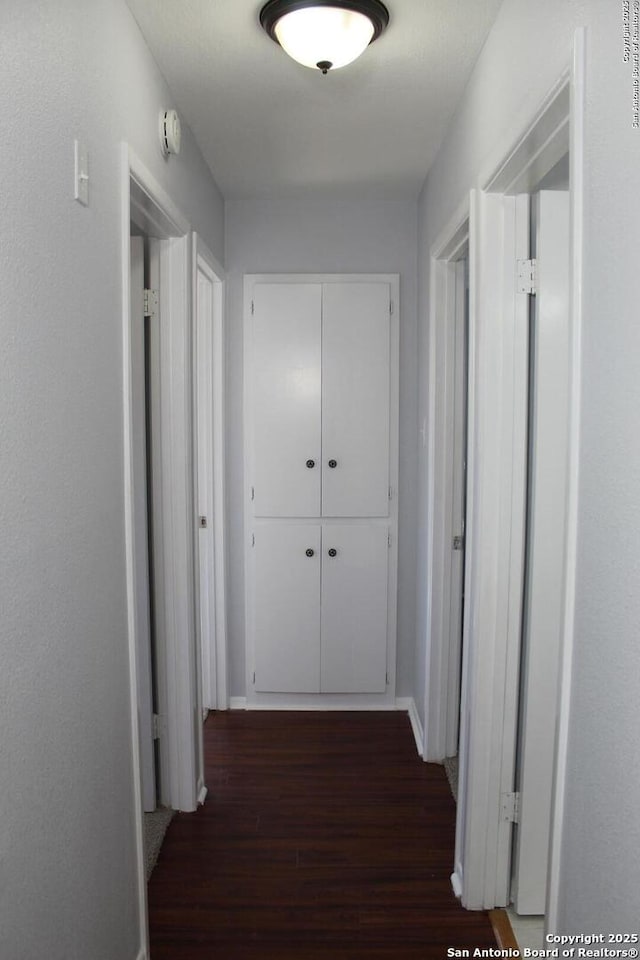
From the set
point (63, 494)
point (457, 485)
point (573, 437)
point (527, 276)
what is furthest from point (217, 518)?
point (573, 437)

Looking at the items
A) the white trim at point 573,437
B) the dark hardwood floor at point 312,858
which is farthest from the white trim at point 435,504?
the white trim at point 573,437

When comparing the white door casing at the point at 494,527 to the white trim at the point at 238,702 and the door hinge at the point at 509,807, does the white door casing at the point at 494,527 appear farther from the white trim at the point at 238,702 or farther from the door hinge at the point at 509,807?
the white trim at the point at 238,702

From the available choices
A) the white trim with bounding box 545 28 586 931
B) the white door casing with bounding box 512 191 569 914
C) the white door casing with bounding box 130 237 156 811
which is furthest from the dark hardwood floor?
the white trim with bounding box 545 28 586 931

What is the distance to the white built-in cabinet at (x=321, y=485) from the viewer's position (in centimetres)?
362

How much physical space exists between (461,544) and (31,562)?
2161mm

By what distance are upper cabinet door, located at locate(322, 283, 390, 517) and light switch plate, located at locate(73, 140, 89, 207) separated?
2166mm

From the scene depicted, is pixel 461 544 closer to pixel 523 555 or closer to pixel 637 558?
pixel 523 555

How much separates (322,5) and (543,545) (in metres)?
1.51

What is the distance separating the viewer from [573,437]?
1.29 meters

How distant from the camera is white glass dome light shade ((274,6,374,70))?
1.79 metres

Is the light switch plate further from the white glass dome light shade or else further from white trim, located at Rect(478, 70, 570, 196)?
Answer: white trim, located at Rect(478, 70, 570, 196)

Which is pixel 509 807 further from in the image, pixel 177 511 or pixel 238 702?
pixel 238 702

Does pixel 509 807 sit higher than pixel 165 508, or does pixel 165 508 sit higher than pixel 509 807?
pixel 165 508

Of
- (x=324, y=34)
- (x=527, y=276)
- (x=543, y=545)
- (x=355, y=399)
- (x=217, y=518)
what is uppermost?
(x=324, y=34)
